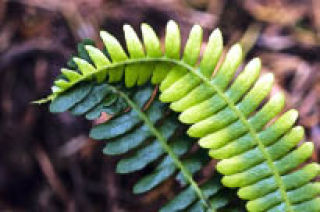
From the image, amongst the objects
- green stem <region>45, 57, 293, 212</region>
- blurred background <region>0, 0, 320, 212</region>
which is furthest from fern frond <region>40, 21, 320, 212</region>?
blurred background <region>0, 0, 320, 212</region>

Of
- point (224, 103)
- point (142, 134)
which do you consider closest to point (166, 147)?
point (142, 134)

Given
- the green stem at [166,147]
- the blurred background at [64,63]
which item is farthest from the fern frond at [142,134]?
the blurred background at [64,63]

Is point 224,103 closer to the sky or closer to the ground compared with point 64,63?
closer to the ground

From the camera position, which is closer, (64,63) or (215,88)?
(215,88)

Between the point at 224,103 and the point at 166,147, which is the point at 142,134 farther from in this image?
the point at 224,103

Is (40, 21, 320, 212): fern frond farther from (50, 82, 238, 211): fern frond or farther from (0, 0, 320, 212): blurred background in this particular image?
(0, 0, 320, 212): blurred background

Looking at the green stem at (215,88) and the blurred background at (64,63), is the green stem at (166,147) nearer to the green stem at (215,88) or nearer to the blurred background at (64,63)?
the green stem at (215,88)
